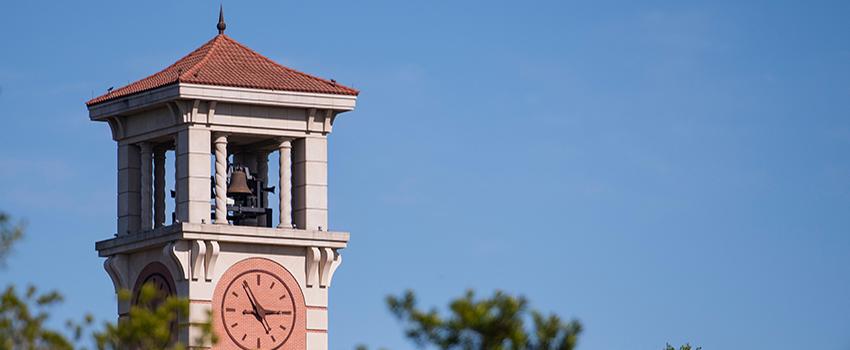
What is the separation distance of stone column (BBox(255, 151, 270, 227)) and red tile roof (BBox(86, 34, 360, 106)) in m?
2.18

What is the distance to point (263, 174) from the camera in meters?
77.1

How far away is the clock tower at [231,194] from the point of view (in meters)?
74.4

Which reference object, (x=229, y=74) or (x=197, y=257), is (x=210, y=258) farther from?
(x=229, y=74)

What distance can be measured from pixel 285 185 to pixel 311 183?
687 mm

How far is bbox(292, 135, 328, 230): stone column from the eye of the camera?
76.3 metres

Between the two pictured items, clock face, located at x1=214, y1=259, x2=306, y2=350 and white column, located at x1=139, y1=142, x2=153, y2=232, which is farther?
white column, located at x1=139, y1=142, x2=153, y2=232

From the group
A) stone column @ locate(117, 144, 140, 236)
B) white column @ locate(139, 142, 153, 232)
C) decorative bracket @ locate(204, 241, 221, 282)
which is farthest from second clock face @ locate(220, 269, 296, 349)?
stone column @ locate(117, 144, 140, 236)

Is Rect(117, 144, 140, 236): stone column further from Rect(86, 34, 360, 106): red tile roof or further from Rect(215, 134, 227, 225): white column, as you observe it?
Rect(215, 134, 227, 225): white column

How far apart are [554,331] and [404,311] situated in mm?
2558

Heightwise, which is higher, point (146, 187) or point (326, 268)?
point (146, 187)

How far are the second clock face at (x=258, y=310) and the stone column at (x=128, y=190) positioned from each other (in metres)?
3.71

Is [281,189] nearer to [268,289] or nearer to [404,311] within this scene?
[268,289]

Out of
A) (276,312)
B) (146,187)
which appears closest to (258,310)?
(276,312)

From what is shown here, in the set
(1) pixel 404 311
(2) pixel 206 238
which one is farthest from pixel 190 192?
(1) pixel 404 311
